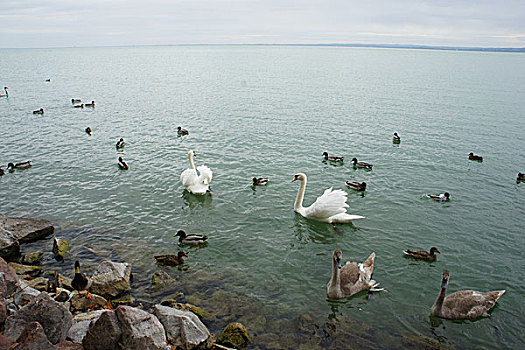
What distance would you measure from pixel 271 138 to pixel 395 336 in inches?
803

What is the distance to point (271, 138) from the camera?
28.5m

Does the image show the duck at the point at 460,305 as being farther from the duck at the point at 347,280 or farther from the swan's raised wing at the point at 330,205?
the swan's raised wing at the point at 330,205

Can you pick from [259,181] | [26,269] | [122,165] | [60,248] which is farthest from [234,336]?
[122,165]

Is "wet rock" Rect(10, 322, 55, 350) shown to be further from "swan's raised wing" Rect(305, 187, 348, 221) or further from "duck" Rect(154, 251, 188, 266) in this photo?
"swan's raised wing" Rect(305, 187, 348, 221)

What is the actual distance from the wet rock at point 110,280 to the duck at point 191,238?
2786 mm

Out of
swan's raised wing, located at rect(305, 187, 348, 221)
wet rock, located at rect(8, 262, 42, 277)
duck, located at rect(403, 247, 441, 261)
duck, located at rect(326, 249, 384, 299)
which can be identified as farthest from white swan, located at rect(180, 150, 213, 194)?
duck, located at rect(403, 247, 441, 261)

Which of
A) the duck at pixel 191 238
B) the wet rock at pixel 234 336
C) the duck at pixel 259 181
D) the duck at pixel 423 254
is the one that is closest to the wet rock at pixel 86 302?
the wet rock at pixel 234 336

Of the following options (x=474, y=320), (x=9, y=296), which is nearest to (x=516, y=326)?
(x=474, y=320)

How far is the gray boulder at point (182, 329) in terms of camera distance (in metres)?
8.34

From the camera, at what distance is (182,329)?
848cm

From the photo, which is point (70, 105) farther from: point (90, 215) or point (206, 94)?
point (90, 215)

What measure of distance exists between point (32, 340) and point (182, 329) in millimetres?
3058

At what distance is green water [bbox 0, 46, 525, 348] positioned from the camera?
37.6ft

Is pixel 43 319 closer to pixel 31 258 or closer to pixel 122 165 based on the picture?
pixel 31 258
